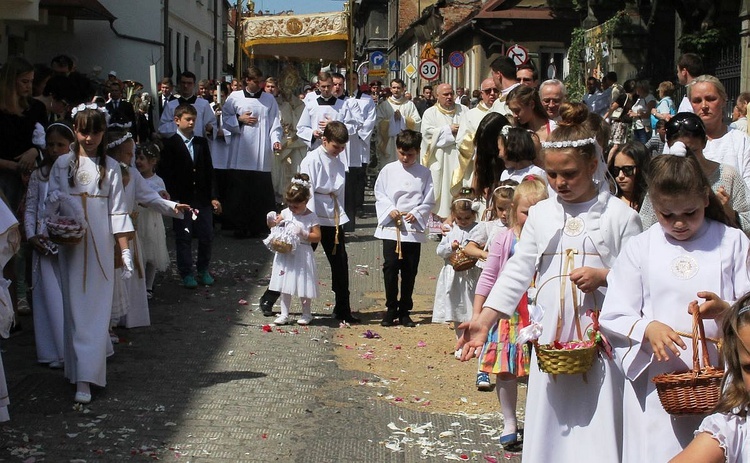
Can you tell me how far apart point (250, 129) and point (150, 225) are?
5.44 m

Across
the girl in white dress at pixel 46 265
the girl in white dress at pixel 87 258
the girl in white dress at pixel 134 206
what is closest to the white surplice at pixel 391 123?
the girl in white dress at pixel 134 206

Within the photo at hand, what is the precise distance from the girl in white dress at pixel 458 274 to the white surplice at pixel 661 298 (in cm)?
443

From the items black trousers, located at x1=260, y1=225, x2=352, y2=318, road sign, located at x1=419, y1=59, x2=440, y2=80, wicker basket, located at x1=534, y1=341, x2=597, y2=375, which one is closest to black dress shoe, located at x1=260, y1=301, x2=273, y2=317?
black trousers, located at x1=260, y1=225, x2=352, y2=318

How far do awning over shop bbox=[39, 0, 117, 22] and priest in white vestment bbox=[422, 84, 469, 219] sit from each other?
33.6 feet

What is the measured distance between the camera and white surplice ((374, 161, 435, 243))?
1054cm

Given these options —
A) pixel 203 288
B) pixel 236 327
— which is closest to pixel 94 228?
pixel 236 327

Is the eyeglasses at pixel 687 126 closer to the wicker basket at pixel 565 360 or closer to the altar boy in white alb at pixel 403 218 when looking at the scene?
the wicker basket at pixel 565 360

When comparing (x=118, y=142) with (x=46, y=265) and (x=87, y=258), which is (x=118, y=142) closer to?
(x=46, y=265)

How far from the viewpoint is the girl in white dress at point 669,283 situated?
444 cm

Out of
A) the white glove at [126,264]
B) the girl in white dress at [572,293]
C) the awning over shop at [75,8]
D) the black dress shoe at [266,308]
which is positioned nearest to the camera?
the girl in white dress at [572,293]

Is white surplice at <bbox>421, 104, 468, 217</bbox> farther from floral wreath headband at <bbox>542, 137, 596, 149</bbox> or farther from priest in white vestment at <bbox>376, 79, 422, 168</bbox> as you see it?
floral wreath headband at <bbox>542, 137, 596, 149</bbox>

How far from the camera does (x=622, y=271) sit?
466 centimetres

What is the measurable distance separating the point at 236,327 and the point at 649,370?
5951 mm

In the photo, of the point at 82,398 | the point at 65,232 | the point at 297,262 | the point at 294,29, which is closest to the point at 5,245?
the point at 65,232
